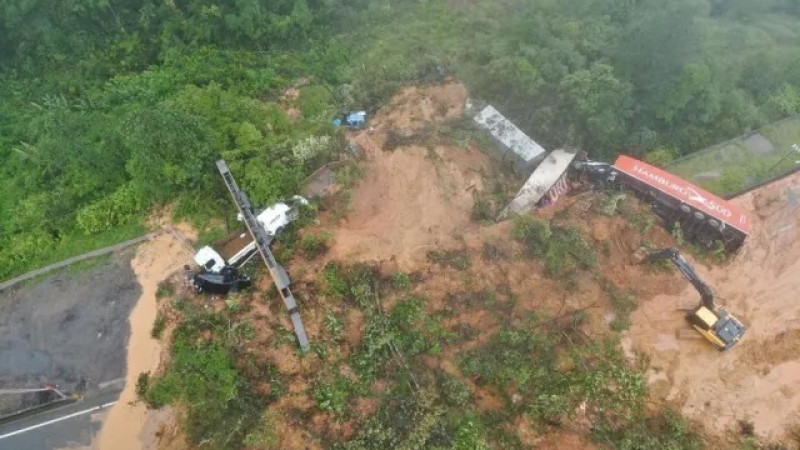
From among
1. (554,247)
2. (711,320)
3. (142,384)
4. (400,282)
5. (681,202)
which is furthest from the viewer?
(681,202)

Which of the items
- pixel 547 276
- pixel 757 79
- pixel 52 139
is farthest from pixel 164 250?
pixel 757 79

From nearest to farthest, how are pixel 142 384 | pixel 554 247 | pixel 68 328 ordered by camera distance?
pixel 142 384 → pixel 68 328 → pixel 554 247

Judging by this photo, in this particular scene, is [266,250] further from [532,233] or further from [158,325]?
[532,233]

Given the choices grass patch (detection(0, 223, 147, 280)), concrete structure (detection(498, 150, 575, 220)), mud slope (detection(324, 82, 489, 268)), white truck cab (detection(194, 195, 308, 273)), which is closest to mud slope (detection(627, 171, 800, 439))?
concrete structure (detection(498, 150, 575, 220))

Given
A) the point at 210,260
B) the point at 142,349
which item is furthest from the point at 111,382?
the point at 210,260

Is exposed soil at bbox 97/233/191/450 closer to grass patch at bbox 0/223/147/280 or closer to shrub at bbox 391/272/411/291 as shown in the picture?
grass patch at bbox 0/223/147/280

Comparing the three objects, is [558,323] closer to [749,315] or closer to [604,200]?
[604,200]
